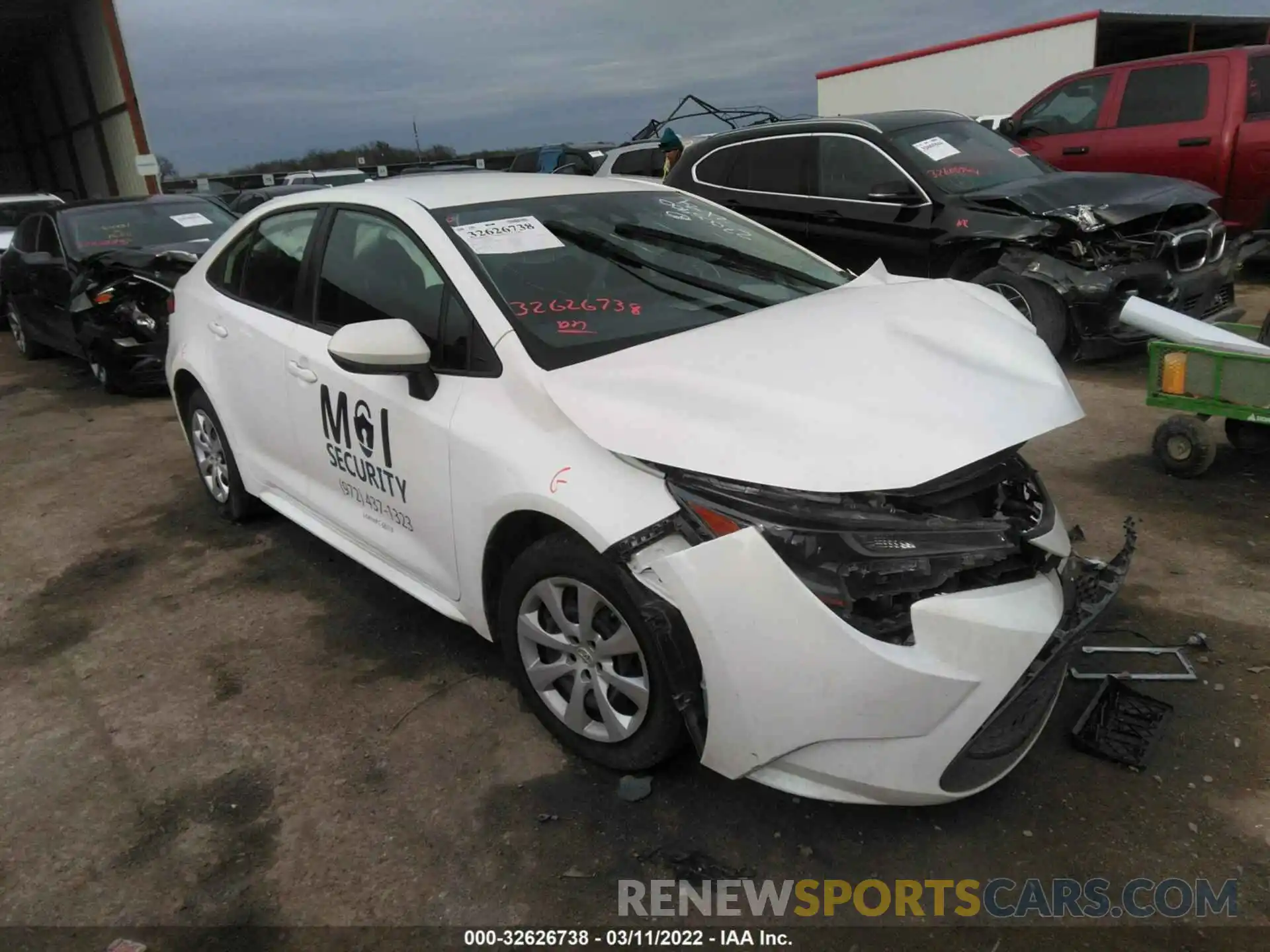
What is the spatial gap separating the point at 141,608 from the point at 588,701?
239 cm

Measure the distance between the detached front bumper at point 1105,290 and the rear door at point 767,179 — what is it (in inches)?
64.4

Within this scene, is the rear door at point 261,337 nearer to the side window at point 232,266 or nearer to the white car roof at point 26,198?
the side window at point 232,266

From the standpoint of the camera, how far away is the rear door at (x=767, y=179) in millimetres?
7090

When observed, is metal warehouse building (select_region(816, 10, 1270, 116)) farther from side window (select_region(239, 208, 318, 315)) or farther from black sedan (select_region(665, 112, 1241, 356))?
side window (select_region(239, 208, 318, 315))

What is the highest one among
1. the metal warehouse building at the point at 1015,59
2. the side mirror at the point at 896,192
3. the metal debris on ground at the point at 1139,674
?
the metal warehouse building at the point at 1015,59

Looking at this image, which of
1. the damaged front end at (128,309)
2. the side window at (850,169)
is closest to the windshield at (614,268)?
the side window at (850,169)

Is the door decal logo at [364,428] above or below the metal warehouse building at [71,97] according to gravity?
below

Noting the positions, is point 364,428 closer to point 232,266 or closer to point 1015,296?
point 232,266

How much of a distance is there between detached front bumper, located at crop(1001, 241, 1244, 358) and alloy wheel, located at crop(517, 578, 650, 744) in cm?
462

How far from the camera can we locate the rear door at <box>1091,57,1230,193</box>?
8086 mm

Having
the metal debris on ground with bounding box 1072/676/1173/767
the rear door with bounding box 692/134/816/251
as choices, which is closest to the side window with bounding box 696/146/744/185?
the rear door with bounding box 692/134/816/251

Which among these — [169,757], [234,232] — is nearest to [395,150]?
[234,232]

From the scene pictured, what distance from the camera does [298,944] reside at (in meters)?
2.27

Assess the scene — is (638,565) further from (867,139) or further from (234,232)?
(867,139)
